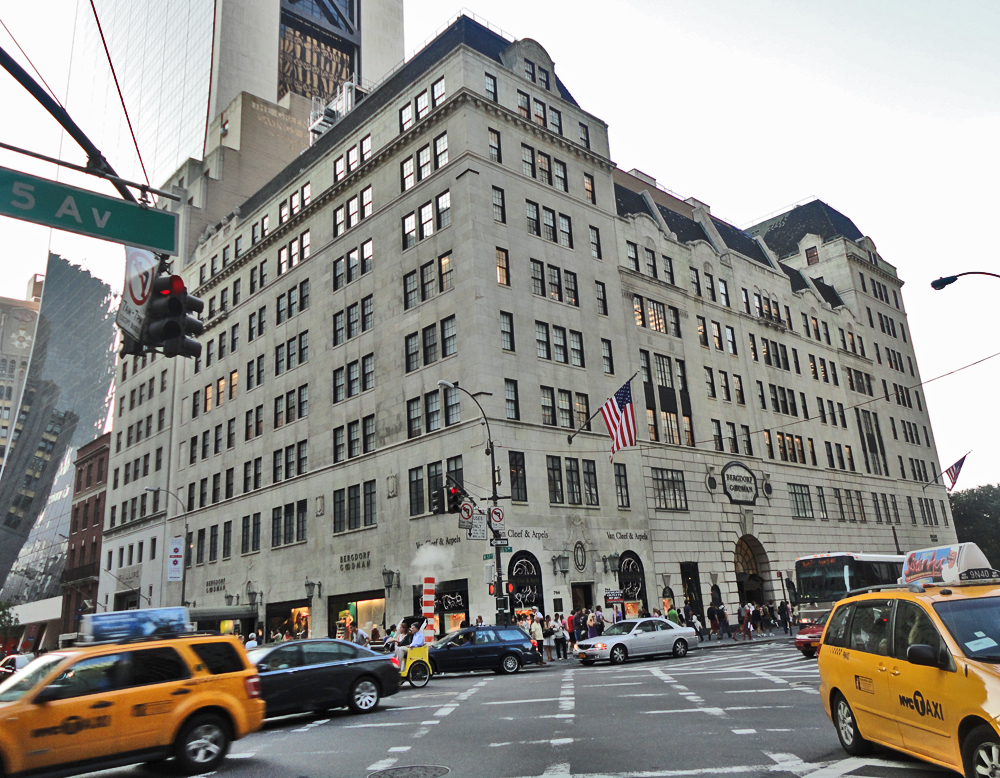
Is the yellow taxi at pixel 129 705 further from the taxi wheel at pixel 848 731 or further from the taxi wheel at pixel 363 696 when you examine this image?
the taxi wheel at pixel 848 731

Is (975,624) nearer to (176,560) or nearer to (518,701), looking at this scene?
(518,701)

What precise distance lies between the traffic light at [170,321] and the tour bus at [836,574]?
1259 inches

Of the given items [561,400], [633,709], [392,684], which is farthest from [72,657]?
[561,400]

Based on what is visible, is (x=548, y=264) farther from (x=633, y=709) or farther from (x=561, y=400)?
(x=633, y=709)

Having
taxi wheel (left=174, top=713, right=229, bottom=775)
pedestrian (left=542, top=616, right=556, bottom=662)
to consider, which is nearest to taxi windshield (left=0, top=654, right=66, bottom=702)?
taxi wheel (left=174, top=713, right=229, bottom=775)

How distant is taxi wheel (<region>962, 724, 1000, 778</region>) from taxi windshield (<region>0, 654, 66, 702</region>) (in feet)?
32.9

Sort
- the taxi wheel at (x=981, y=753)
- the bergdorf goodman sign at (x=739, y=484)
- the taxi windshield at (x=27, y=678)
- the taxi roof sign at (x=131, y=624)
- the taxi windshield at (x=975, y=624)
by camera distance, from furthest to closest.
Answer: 1. the bergdorf goodman sign at (x=739, y=484)
2. the taxi roof sign at (x=131, y=624)
3. the taxi windshield at (x=27, y=678)
4. the taxi windshield at (x=975, y=624)
5. the taxi wheel at (x=981, y=753)

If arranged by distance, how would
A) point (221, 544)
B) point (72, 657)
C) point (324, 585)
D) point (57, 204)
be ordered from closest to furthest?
point (57, 204) → point (72, 657) → point (324, 585) → point (221, 544)

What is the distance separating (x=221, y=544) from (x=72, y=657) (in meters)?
44.6

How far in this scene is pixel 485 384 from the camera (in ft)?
117

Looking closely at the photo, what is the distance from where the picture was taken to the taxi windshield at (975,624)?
6.99 m

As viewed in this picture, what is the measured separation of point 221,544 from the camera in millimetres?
51812

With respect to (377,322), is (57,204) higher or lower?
lower

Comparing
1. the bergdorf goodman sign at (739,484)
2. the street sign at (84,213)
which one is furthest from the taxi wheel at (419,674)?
the bergdorf goodman sign at (739,484)
